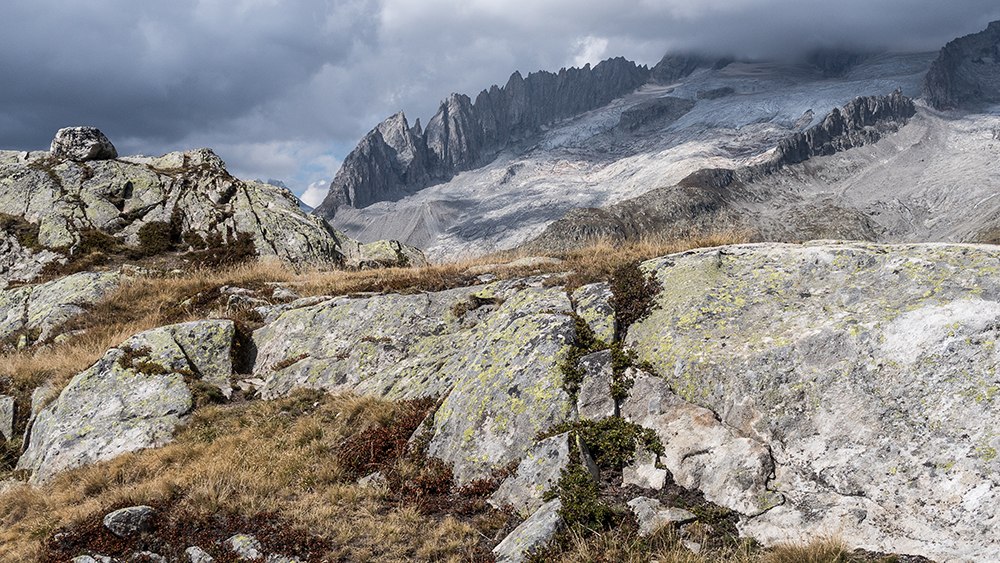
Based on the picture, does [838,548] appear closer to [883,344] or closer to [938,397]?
[938,397]

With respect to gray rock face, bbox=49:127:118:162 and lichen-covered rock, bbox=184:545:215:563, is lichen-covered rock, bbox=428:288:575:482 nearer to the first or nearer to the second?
lichen-covered rock, bbox=184:545:215:563

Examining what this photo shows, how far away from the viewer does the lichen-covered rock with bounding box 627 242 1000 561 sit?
5484 mm

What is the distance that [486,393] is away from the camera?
9078 millimetres

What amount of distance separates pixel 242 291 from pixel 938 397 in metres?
19.3

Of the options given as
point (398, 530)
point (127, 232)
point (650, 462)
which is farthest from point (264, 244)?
point (650, 462)

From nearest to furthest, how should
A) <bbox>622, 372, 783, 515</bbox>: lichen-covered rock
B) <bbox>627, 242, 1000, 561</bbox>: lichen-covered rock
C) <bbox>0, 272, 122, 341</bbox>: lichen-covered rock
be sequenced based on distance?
<bbox>627, 242, 1000, 561</bbox>: lichen-covered rock, <bbox>622, 372, 783, 515</bbox>: lichen-covered rock, <bbox>0, 272, 122, 341</bbox>: lichen-covered rock

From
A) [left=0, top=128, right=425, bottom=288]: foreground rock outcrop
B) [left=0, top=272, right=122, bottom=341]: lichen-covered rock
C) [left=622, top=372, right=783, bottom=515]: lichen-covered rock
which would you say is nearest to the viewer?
[left=622, top=372, right=783, bottom=515]: lichen-covered rock

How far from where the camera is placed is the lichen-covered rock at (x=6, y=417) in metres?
11.6

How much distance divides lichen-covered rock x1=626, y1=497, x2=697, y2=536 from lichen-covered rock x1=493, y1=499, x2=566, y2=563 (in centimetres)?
106

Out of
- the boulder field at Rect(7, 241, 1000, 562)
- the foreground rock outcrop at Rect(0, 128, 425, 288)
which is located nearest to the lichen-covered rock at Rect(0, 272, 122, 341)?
the foreground rock outcrop at Rect(0, 128, 425, 288)

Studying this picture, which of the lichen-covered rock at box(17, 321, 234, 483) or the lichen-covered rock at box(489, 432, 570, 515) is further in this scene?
the lichen-covered rock at box(17, 321, 234, 483)

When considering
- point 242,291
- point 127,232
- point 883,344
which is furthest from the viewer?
point 127,232

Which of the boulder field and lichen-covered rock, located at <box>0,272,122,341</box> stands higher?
lichen-covered rock, located at <box>0,272,122,341</box>

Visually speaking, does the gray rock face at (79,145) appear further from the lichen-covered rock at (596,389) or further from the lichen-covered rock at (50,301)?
the lichen-covered rock at (596,389)
